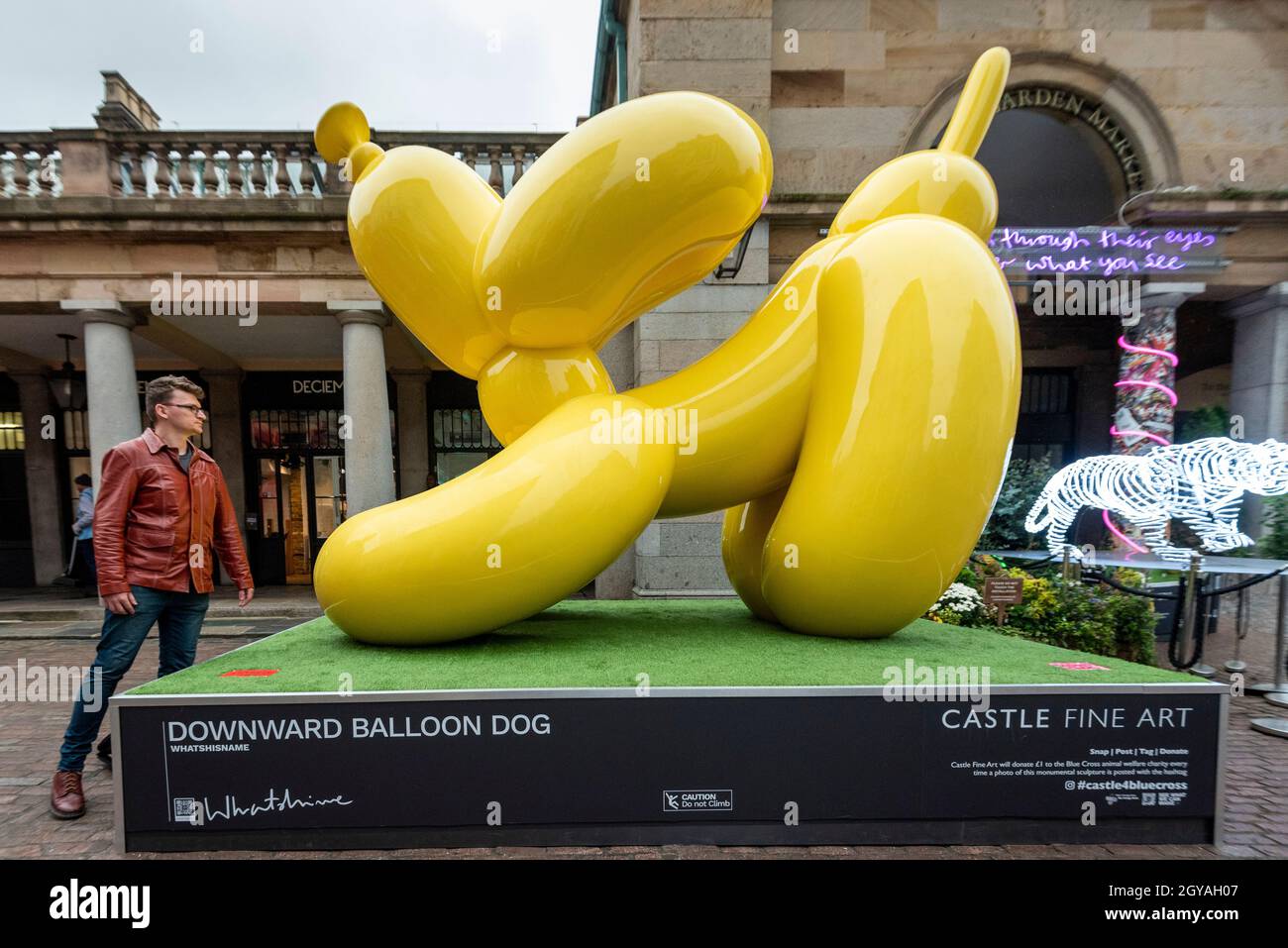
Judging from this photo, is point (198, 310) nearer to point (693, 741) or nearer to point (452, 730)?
point (452, 730)

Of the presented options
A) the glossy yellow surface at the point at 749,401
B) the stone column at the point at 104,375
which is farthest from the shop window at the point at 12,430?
the glossy yellow surface at the point at 749,401

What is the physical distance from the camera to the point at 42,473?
40.7 ft

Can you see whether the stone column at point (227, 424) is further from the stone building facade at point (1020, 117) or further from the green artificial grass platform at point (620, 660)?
the green artificial grass platform at point (620, 660)

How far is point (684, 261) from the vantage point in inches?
140

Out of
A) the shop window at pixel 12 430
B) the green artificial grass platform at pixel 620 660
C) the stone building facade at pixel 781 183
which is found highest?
the stone building facade at pixel 781 183

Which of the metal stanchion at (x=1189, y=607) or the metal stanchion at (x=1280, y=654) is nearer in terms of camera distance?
the metal stanchion at (x=1280, y=654)

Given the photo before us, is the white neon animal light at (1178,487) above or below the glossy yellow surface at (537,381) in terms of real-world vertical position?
below

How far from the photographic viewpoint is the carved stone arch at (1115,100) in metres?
7.98

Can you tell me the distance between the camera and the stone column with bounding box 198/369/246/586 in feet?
39.9

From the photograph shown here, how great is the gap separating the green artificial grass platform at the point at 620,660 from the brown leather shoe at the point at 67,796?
0.97 meters

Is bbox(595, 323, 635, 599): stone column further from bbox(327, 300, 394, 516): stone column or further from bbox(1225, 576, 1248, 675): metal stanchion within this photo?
bbox(1225, 576, 1248, 675): metal stanchion

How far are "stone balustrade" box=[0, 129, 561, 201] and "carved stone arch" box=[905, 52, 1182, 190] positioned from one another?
6546 millimetres

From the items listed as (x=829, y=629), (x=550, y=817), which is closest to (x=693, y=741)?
(x=550, y=817)

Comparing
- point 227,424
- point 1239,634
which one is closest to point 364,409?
point 227,424
